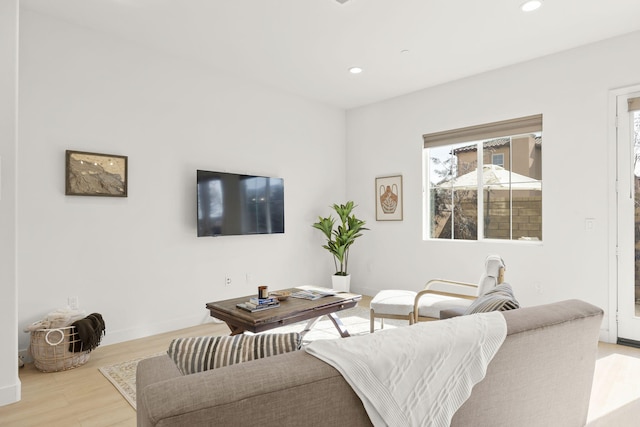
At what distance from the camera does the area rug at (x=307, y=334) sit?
259 cm

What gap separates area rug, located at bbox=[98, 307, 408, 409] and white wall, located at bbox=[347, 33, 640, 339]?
40.8 inches

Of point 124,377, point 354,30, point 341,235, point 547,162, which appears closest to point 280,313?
point 124,377

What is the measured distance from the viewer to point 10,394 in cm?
240

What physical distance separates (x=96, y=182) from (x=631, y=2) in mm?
4580

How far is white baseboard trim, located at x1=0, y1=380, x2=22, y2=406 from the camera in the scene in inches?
93.4

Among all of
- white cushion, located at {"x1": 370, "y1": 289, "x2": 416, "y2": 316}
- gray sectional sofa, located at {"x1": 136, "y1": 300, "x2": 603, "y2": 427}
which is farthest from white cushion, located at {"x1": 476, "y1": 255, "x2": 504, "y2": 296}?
gray sectional sofa, located at {"x1": 136, "y1": 300, "x2": 603, "y2": 427}

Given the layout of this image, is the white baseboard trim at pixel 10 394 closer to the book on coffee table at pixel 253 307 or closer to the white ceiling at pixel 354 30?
the book on coffee table at pixel 253 307

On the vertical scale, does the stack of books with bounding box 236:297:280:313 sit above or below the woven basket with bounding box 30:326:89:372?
above

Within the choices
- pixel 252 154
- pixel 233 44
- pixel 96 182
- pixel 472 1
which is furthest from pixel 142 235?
pixel 472 1

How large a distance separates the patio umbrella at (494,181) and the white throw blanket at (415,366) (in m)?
3.42

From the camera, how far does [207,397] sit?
2.78ft

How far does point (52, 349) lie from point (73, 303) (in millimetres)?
513

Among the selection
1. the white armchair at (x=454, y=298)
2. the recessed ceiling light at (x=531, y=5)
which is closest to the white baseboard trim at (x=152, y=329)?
the white armchair at (x=454, y=298)

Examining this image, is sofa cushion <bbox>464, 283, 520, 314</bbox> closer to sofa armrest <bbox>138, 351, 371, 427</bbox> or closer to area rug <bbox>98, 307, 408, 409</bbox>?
sofa armrest <bbox>138, 351, 371, 427</bbox>
